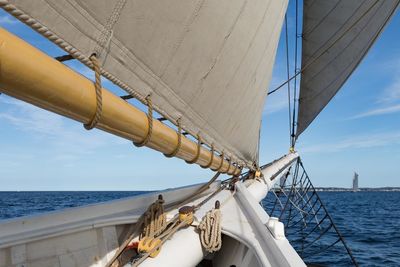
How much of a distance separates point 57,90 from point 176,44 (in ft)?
2.49

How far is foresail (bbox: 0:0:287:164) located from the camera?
3.74ft

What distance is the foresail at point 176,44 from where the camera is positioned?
1.14 meters

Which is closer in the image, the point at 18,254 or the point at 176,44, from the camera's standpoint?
the point at 176,44

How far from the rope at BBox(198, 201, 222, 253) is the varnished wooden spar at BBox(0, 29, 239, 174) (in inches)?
47.6

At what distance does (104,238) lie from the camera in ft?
9.87

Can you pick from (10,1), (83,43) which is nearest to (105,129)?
(83,43)

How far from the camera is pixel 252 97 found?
3.52 meters

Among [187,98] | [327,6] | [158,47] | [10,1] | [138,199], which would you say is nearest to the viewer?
[10,1]

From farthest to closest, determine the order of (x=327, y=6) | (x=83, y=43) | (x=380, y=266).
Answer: (x=380, y=266), (x=327, y=6), (x=83, y=43)

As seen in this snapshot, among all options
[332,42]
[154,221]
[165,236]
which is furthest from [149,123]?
[332,42]

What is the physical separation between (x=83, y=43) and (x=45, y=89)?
271 mm

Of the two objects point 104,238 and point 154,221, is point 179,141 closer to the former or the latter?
point 154,221

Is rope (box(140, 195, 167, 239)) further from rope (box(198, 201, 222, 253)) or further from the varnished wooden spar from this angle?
the varnished wooden spar

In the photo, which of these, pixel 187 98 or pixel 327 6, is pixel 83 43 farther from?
pixel 327 6
